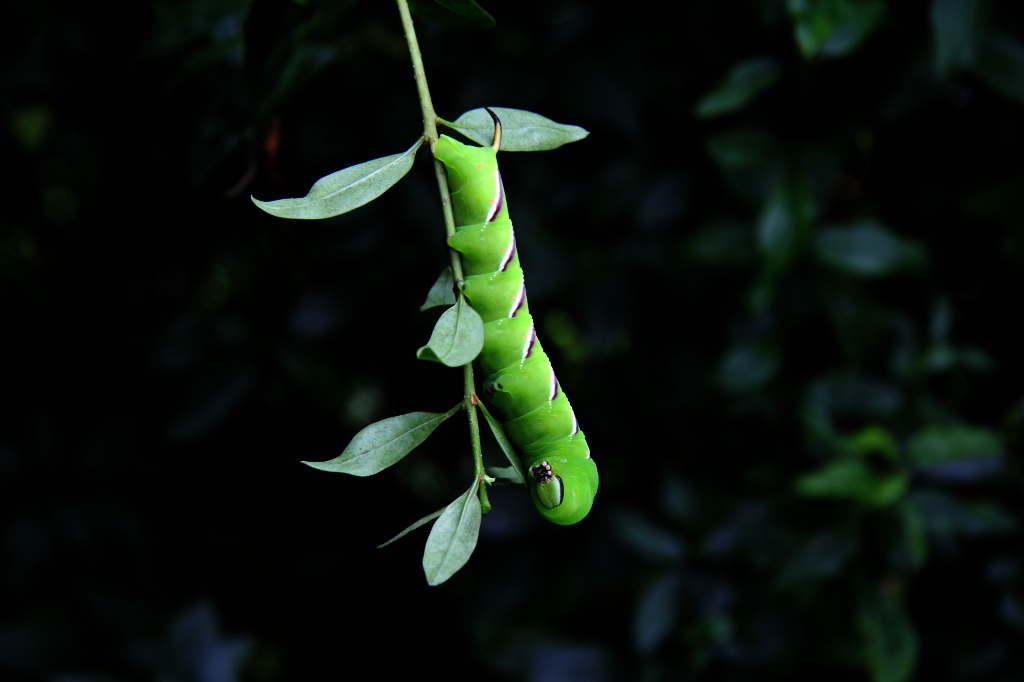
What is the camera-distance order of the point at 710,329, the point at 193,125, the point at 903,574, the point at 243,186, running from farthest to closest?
the point at 710,329, the point at 903,574, the point at 193,125, the point at 243,186

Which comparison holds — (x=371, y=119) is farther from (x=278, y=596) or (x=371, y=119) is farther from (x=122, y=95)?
(x=278, y=596)

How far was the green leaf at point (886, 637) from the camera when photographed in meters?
1.47

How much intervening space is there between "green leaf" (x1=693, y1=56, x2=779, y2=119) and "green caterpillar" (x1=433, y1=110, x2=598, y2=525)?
0.67 metres

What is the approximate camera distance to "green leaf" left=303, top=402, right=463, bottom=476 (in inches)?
25.3

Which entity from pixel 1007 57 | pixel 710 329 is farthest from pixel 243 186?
pixel 1007 57

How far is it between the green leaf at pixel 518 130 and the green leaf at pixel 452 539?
1.10 ft

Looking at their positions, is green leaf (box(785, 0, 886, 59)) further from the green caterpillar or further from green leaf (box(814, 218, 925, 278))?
the green caterpillar

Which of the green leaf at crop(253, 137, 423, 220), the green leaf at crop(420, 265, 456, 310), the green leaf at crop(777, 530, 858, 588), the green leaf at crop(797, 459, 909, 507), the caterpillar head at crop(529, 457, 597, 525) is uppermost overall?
A: the green leaf at crop(253, 137, 423, 220)

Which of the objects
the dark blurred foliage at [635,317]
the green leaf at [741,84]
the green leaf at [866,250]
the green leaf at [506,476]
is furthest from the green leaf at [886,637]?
the green leaf at [506,476]

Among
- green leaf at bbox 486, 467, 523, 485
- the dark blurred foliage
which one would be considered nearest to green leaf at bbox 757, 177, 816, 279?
the dark blurred foliage

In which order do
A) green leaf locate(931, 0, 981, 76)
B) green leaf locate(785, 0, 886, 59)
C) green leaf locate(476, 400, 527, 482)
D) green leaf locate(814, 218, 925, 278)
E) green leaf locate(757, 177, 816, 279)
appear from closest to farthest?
1. green leaf locate(476, 400, 527, 482)
2. green leaf locate(785, 0, 886, 59)
3. green leaf locate(931, 0, 981, 76)
4. green leaf locate(757, 177, 816, 279)
5. green leaf locate(814, 218, 925, 278)

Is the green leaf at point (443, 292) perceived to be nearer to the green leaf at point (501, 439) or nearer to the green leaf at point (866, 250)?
the green leaf at point (501, 439)

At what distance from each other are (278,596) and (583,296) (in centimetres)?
145

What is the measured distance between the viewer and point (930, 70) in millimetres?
1390
